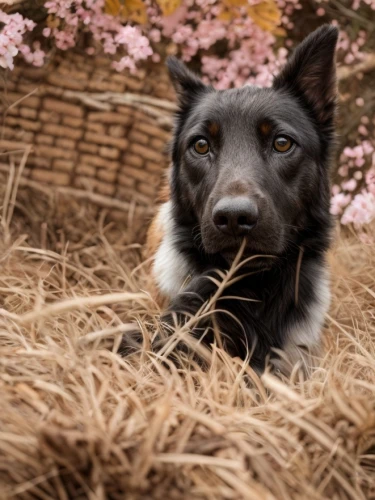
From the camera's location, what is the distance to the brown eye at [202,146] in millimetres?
3201

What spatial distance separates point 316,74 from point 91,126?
7.19 feet

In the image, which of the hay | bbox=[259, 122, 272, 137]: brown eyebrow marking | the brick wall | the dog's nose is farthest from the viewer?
the brick wall

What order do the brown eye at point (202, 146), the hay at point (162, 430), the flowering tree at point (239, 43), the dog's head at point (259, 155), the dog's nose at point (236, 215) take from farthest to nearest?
the flowering tree at point (239, 43), the brown eye at point (202, 146), the dog's head at point (259, 155), the dog's nose at point (236, 215), the hay at point (162, 430)

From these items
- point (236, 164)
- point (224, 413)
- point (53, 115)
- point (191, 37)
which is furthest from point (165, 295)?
point (191, 37)

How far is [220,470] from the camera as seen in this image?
177 centimetres

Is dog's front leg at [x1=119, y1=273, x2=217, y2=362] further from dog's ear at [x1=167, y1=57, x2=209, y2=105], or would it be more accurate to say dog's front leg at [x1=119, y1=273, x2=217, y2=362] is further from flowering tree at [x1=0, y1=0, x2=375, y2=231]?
flowering tree at [x1=0, y1=0, x2=375, y2=231]

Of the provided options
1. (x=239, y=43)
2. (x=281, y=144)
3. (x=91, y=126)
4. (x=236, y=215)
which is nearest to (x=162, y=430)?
(x=236, y=215)

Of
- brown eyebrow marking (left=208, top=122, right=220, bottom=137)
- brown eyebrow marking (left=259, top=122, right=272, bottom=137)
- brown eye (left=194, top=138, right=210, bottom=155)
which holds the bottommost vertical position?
brown eye (left=194, top=138, right=210, bottom=155)

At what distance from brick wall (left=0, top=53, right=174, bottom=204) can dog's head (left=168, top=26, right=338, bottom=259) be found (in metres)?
1.59

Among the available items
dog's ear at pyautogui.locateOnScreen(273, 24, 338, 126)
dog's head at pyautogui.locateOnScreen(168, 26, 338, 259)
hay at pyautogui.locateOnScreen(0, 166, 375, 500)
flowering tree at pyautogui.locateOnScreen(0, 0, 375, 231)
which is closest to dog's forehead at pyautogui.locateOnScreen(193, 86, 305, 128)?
dog's head at pyautogui.locateOnScreen(168, 26, 338, 259)

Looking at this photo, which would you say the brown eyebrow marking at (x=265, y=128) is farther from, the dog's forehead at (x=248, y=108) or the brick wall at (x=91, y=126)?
the brick wall at (x=91, y=126)

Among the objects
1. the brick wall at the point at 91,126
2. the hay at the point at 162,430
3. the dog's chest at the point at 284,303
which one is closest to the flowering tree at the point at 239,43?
the brick wall at the point at 91,126

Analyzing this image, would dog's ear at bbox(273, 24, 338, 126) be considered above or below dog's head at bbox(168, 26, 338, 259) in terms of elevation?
above

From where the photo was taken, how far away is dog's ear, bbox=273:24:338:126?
3291 mm
